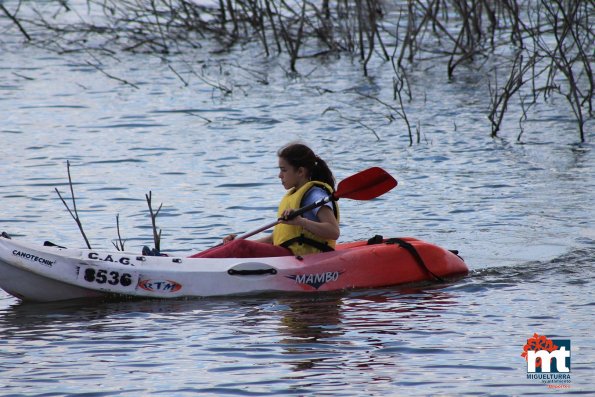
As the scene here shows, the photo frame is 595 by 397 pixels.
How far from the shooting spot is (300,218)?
7.05 m

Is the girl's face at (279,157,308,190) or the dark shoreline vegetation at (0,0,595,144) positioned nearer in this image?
the girl's face at (279,157,308,190)

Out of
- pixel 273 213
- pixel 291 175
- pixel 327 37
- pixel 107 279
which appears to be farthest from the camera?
pixel 327 37

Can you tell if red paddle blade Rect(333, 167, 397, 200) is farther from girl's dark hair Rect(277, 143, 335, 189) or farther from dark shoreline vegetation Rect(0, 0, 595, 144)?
dark shoreline vegetation Rect(0, 0, 595, 144)

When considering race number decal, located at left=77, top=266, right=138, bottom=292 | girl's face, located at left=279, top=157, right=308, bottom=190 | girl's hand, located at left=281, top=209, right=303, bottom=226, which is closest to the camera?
race number decal, located at left=77, top=266, right=138, bottom=292

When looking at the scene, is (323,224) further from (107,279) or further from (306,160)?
(107,279)

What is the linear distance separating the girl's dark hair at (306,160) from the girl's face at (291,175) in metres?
0.02

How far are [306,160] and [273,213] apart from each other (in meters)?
2.60

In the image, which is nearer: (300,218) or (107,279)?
(107,279)

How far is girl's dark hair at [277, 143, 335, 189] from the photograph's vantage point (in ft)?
23.3

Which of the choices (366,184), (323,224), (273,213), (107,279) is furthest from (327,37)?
(107,279)

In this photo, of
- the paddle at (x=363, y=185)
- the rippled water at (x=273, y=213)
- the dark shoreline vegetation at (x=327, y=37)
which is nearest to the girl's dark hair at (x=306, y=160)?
the paddle at (x=363, y=185)

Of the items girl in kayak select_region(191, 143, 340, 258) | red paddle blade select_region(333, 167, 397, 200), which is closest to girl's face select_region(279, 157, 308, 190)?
girl in kayak select_region(191, 143, 340, 258)

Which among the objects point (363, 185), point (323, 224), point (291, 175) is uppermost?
point (291, 175)

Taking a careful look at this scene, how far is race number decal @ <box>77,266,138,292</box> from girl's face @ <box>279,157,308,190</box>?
3.35ft
